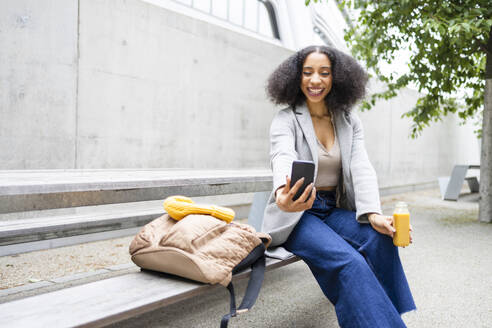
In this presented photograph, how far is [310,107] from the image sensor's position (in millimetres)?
2420

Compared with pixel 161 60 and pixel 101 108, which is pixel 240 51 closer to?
pixel 161 60

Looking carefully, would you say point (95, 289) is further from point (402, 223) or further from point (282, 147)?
point (402, 223)

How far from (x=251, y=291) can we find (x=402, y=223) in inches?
29.6

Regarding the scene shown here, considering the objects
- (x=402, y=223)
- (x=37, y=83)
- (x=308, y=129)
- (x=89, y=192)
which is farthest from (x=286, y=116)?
(x=37, y=83)

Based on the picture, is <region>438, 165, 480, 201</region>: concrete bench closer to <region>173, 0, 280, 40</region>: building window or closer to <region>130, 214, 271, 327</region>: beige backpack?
<region>173, 0, 280, 40</region>: building window

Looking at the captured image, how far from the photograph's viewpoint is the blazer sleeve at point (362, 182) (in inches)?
83.1

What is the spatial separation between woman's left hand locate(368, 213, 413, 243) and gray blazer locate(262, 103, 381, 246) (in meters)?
0.05

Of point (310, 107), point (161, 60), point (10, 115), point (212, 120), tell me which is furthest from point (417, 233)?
point (10, 115)

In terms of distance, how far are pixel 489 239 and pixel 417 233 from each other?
2.58ft

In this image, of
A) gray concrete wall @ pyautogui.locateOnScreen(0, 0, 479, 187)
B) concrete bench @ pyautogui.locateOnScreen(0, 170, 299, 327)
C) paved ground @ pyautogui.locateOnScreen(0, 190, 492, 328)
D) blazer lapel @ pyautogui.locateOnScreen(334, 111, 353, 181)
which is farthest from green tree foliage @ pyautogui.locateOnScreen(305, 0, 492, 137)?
concrete bench @ pyautogui.locateOnScreen(0, 170, 299, 327)

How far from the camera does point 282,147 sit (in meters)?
2.14

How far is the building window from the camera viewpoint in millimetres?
9147

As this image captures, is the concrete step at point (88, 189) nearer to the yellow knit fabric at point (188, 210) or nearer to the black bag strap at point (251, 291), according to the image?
the yellow knit fabric at point (188, 210)

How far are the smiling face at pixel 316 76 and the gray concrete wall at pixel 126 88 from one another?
9.91ft
